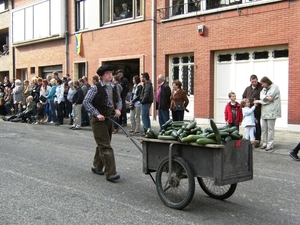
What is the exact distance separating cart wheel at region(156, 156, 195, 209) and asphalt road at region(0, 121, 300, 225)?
122 millimetres

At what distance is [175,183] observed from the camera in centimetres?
532

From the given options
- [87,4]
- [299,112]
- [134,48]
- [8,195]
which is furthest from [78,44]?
[8,195]

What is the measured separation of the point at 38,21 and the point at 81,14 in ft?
12.6

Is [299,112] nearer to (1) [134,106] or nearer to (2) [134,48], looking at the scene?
(1) [134,106]

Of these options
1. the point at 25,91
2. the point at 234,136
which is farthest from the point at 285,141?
the point at 25,91

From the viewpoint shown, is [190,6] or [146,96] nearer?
[146,96]

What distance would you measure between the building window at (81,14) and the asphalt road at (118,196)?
536 inches

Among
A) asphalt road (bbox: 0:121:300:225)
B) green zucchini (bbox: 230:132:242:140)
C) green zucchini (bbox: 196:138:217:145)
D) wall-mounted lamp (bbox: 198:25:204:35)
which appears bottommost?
asphalt road (bbox: 0:121:300:225)

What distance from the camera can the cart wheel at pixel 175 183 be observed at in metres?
5.16

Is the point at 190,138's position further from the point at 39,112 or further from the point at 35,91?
the point at 35,91

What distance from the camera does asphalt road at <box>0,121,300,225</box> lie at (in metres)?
4.93

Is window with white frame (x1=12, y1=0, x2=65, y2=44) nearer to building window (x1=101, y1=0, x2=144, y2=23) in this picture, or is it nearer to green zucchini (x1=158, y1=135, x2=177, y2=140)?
building window (x1=101, y1=0, x2=144, y2=23)

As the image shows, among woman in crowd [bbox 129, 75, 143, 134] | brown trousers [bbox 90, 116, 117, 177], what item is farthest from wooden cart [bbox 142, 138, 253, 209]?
woman in crowd [bbox 129, 75, 143, 134]

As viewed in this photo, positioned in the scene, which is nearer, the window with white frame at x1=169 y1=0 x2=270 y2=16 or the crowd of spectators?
the window with white frame at x1=169 y1=0 x2=270 y2=16
